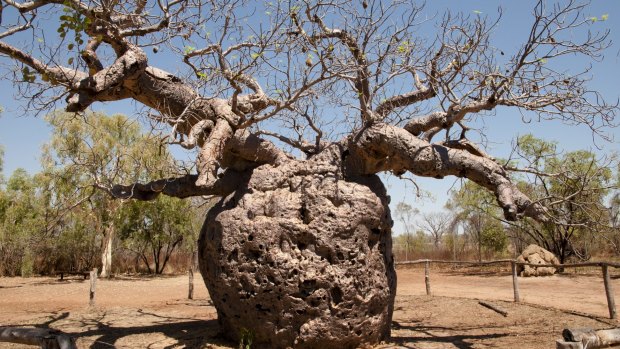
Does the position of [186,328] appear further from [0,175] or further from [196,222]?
[0,175]

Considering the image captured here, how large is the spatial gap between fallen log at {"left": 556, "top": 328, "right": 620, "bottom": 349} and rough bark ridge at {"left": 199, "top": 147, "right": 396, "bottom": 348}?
2.71 m

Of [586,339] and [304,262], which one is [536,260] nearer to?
[304,262]

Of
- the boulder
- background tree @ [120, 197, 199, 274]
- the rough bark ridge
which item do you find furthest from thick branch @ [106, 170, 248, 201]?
background tree @ [120, 197, 199, 274]

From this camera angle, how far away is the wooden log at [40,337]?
290 centimetres

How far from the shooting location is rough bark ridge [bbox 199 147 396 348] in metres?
5.30

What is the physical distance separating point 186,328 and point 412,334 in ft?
10.9

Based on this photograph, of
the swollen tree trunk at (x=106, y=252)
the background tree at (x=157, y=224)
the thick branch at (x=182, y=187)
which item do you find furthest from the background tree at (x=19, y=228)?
the thick branch at (x=182, y=187)

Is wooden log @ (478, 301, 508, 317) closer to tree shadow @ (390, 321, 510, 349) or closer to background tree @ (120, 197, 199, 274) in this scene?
tree shadow @ (390, 321, 510, 349)

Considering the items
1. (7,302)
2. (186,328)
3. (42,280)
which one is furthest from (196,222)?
(186,328)

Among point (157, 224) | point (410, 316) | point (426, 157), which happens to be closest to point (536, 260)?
point (410, 316)

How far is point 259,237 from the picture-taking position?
18.0ft

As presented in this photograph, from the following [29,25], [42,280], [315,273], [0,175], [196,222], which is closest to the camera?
[29,25]

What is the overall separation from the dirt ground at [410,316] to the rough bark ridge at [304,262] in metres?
0.63

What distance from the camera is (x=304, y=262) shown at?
5348 mm
